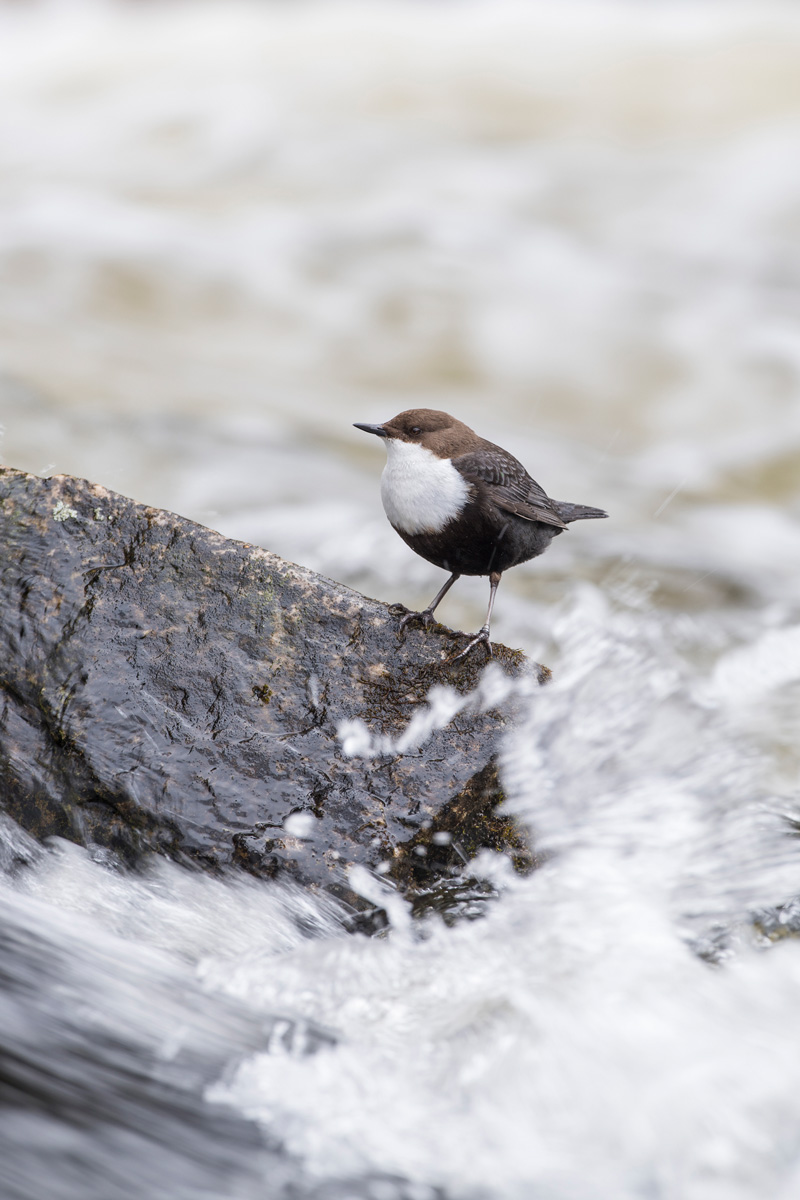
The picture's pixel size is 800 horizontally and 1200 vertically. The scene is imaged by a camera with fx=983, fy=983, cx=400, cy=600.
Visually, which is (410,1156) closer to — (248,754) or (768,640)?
(248,754)

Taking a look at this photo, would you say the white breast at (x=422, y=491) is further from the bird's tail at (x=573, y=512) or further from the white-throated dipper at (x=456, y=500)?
the bird's tail at (x=573, y=512)

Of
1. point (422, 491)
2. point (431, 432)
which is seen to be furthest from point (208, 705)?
point (431, 432)

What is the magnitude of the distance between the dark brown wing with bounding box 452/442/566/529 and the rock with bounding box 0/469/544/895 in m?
0.58

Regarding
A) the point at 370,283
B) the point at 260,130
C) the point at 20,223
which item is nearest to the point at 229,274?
the point at 370,283

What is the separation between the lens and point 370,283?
11180 mm

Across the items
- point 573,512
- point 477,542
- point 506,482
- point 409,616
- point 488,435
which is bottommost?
point 409,616

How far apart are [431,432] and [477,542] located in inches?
18.5

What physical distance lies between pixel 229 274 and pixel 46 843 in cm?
974

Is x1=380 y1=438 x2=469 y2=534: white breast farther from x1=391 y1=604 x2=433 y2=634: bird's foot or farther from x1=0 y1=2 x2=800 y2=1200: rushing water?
x1=0 y1=2 x2=800 y2=1200: rushing water

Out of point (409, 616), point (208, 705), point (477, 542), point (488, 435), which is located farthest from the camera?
point (488, 435)

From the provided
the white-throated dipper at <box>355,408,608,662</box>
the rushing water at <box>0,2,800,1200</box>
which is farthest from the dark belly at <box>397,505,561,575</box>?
the rushing water at <box>0,2,800,1200</box>

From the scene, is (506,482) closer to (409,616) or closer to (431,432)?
(431,432)

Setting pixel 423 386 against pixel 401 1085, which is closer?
pixel 401 1085

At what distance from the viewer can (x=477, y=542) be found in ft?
11.2
